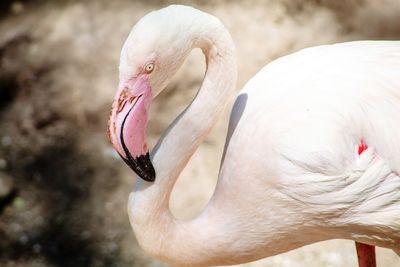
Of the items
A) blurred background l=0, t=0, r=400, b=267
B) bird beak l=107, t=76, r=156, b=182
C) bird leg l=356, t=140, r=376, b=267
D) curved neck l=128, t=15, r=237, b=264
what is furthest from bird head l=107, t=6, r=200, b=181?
blurred background l=0, t=0, r=400, b=267

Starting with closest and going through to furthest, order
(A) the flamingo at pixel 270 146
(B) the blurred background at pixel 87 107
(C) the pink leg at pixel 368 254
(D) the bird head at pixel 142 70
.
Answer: (D) the bird head at pixel 142 70 < (A) the flamingo at pixel 270 146 < (C) the pink leg at pixel 368 254 < (B) the blurred background at pixel 87 107

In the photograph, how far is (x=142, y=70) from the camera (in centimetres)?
270

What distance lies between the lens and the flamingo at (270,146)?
2.77 meters

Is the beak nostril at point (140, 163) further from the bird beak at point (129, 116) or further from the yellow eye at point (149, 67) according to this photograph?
the yellow eye at point (149, 67)

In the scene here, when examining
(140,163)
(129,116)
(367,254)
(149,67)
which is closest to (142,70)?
(149,67)

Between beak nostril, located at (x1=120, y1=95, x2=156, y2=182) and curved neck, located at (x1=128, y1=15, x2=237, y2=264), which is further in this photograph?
curved neck, located at (x1=128, y1=15, x2=237, y2=264)

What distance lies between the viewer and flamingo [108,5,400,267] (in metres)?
2.77

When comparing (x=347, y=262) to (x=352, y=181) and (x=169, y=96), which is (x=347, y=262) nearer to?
(x=352, y=181)

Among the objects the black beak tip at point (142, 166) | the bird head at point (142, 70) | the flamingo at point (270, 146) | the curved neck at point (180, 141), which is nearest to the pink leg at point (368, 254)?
the flamingo at point (270, 146)

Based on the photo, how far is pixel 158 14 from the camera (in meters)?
2.69

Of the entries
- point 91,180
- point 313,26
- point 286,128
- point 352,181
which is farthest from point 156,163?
point 313,26

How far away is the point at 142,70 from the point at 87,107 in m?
2.35

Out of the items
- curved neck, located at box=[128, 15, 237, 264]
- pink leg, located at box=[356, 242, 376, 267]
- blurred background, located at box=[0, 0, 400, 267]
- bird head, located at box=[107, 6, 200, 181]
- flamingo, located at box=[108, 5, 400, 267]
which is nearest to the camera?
bird head, located at box=[107, 6, 200, 181]

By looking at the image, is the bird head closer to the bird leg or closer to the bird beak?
the bird beak
